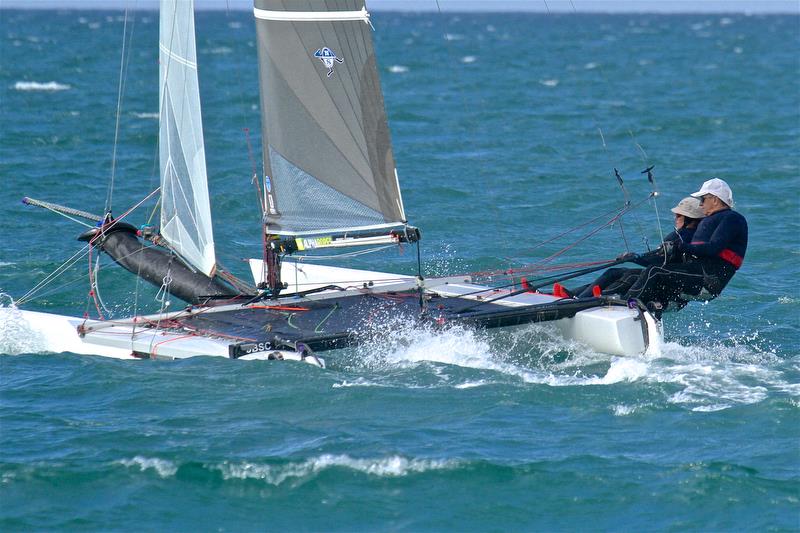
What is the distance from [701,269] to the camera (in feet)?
28.2

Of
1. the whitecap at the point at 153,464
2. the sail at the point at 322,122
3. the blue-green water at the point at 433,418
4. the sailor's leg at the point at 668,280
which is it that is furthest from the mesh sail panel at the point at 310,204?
the whitecap at the point at 153,464

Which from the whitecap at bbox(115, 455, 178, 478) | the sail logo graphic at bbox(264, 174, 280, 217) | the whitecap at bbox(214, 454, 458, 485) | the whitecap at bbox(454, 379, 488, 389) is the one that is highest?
the sail logo graphic at bbox(264, 174, 280, 217)

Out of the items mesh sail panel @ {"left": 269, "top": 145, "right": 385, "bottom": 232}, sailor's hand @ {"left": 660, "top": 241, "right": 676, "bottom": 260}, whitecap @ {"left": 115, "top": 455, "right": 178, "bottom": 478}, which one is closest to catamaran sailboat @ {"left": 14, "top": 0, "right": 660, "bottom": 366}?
mesh sail panel @ {"left": 269, "top": 145, "right": 385, "bottom": 232}

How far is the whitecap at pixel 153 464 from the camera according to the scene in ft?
21.2

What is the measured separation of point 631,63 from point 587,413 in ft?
130

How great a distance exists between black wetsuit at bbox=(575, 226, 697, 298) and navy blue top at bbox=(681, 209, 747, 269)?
0.13 m

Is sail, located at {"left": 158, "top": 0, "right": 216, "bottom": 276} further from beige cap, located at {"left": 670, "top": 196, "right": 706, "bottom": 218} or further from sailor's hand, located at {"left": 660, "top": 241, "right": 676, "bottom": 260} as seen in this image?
beige cap, located at {"left": 670, "top": 196, "right": 706, "bottom": 218}

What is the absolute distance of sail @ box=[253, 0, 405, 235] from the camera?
8734mm

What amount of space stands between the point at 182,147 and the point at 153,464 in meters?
3.13

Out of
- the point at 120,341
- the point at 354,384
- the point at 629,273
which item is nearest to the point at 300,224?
the point at 120,341

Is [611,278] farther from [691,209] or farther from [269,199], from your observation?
[269,199]

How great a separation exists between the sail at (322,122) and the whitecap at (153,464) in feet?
8.83

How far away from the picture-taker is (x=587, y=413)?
7281 millimetres

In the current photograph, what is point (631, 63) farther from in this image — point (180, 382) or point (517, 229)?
point (180, 382)
